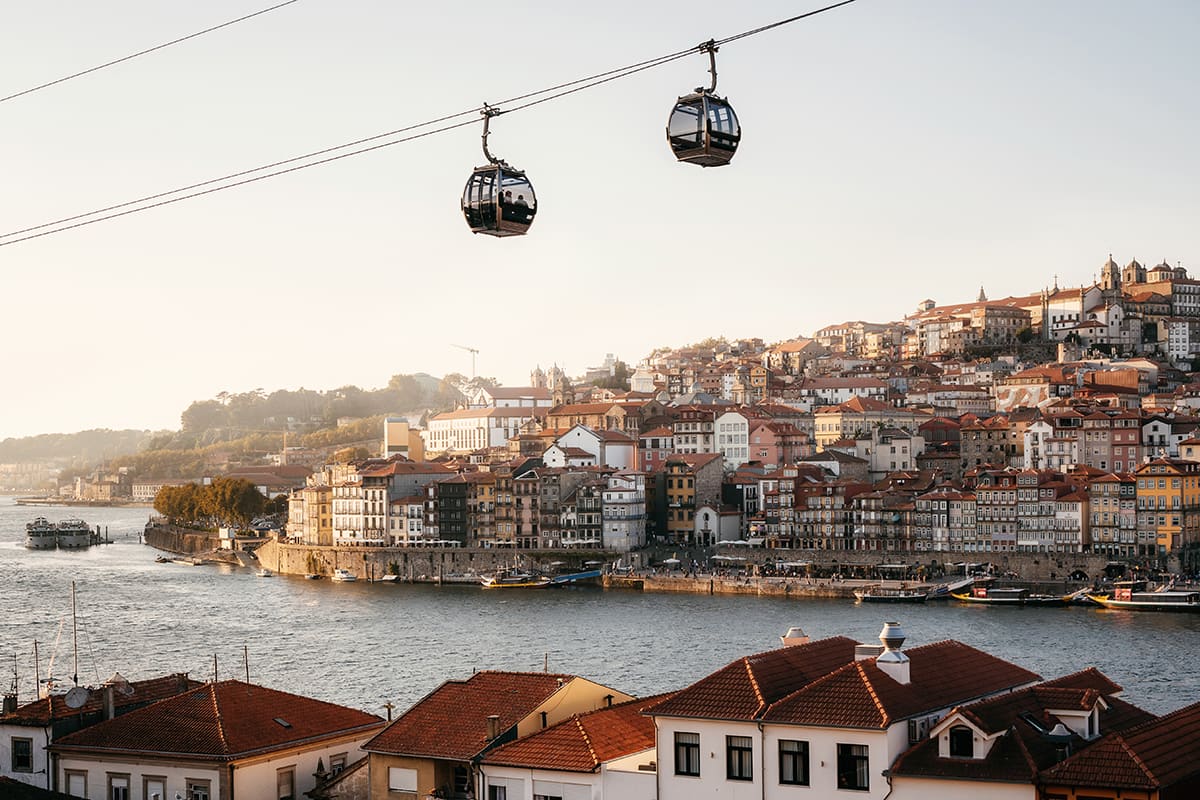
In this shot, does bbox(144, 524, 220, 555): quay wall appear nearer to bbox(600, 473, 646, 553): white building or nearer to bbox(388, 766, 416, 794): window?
bbox(600, 473, 646, 553): white building

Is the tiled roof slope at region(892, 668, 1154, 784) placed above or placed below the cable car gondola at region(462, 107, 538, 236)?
below

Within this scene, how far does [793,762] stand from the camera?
1091cm

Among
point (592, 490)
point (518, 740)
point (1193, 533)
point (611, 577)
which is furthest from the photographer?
point (592, 490)

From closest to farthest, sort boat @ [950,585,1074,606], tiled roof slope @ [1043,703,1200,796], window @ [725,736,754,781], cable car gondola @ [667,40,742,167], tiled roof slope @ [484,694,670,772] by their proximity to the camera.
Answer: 1. cable car gondola @ [667,40,742,167]
2. tiled roof slope @ [1043,703,1200,796]
3. window @ [725,736,754,781]
4. tiled roof slope @ [484,694,670,772]
5. boat @ [950,585,1074,606]

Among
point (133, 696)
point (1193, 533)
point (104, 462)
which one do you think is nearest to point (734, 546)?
point (1193, 533)

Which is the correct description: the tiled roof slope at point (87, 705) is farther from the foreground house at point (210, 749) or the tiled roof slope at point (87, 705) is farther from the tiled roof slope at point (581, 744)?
the tiled roof slope at point (581, 744)

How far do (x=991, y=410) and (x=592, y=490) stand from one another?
83.6 feet

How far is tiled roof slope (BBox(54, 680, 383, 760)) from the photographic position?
13.5 m

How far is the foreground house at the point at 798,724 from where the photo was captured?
10680mm

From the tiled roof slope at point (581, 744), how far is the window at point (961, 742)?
241cm

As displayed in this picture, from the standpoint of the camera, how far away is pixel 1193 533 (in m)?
49.8

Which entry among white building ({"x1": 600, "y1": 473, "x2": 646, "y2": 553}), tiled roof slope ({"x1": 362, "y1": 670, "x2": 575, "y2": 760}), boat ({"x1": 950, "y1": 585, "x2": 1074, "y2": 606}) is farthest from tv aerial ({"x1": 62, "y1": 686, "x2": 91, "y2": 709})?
white building ({"x1": 600, "y1": 473, "x2": 646, "y2": 553})

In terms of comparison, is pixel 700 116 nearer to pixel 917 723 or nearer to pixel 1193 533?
pixel 917 723

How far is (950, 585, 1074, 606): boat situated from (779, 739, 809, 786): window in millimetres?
37116
